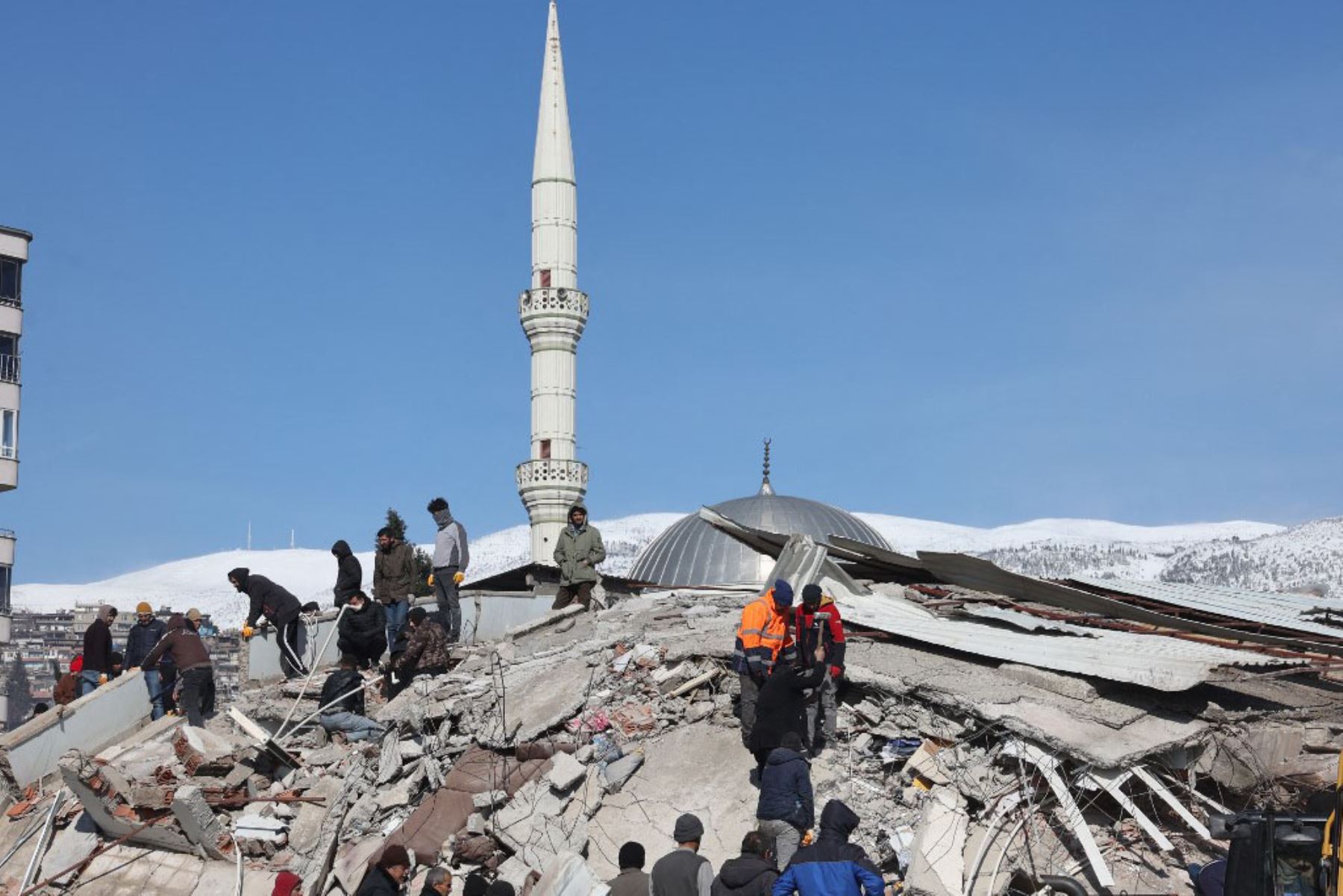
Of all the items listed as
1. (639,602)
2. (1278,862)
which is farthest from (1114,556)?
(1278,862)

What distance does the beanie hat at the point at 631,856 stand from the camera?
10.5 meters

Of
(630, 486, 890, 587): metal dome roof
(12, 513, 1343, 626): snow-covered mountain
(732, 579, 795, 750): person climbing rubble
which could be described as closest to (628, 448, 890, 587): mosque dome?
(630, 486, 890, 587): metal dome roof

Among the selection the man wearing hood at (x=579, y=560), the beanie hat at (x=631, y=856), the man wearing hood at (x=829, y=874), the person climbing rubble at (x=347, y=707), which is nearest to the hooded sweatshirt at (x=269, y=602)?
the person climbing rubble at (x=347, y=707)

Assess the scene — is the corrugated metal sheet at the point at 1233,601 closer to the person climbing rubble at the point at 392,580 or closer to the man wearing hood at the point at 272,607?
the person climbing rubble at the point at 392,580

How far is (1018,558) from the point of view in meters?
137

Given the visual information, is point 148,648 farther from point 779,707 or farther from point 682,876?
point 682,876

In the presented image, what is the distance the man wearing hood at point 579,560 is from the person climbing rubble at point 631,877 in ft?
27.1

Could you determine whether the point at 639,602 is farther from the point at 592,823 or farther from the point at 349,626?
the point at 592,823

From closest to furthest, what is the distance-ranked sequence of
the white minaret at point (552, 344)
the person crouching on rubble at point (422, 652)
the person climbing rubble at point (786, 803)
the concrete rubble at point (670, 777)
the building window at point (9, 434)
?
the person climbing rubble at point (786, 803)
the concrete rubble at point (670, 777)
the person crouching on rubble at point (422, 652)
the building window at point (9, 434)
the white minaret at point (552, 344)

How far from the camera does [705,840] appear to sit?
511 inches

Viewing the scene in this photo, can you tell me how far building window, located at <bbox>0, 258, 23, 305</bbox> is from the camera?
148ft

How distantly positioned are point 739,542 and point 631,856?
2507cm

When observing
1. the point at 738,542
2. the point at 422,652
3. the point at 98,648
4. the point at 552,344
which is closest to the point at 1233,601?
the point at 422,652

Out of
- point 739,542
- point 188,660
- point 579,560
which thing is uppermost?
point 739,542
